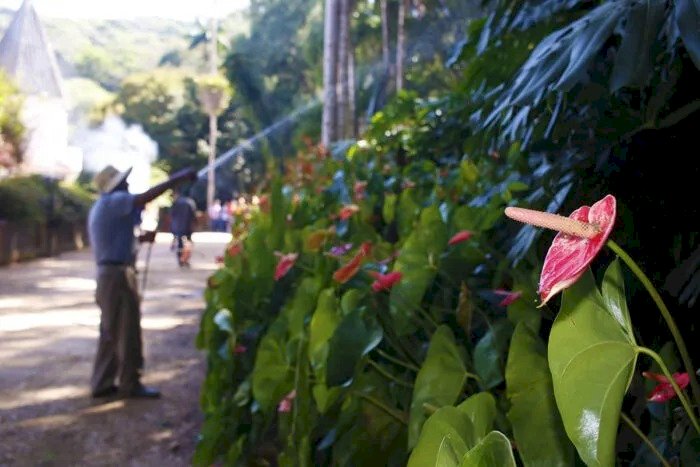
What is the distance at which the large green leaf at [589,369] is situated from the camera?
0.78m

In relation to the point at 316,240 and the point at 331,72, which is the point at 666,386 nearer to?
the point at 316,240

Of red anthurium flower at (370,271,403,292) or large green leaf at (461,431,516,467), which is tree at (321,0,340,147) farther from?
large green leaf at (461,431,516,467)

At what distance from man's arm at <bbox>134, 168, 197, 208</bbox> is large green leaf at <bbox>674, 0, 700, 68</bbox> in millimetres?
5025

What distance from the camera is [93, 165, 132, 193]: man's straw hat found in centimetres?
609

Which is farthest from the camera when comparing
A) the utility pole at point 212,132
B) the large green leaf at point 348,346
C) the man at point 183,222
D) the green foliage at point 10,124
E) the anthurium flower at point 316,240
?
the utility pole at point 212,132

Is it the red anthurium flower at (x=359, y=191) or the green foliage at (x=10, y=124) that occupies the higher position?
the green foliage at (x=10, y=124)

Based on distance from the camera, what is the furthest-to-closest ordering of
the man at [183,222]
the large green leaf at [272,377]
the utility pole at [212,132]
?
1. the utility pole at [212,132]
2. the man at [183,222]
3. the large green leaf at [272,377]

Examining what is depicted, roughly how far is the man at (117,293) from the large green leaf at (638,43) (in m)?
4.92

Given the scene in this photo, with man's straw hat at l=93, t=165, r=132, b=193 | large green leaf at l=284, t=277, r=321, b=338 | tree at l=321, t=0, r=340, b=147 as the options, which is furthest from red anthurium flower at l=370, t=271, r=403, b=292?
tree at l=321, t=0, r=340, b=147

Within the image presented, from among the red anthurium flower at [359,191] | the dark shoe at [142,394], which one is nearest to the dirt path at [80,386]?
the dark shoe at [142,394]

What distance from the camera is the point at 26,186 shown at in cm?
1748

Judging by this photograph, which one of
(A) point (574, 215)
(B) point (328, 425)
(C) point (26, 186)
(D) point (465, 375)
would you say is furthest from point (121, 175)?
(C) point (26, 186)

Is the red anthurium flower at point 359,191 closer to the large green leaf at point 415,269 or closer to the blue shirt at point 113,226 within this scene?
the large green leaf at point 415,269

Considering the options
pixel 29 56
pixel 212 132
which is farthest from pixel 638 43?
pixel 212 132
